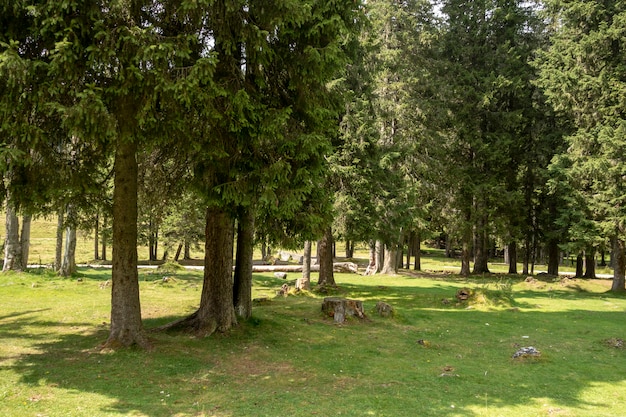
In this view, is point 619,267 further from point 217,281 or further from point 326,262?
point 217,281

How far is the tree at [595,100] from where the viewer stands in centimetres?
2098

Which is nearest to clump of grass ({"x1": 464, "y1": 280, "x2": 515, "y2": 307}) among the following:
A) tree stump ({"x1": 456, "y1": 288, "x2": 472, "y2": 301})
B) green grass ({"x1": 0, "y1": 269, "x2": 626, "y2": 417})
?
tree stump ({"x1": 456, "y1": 288, "x2": 472, "y2": 301})

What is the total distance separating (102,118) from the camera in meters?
6.58

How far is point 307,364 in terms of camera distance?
28.2 feet

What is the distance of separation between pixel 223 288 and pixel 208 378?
2.86m

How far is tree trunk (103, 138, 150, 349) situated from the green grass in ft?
1.44

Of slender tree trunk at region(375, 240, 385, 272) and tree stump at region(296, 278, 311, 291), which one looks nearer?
tree stump at region(296, 278, 311, 291)

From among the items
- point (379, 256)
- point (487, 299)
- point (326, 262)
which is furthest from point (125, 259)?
point (379, 256)

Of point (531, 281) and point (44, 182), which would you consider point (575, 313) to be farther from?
point (44, 182)

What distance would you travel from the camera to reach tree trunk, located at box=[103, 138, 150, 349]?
8.54 m

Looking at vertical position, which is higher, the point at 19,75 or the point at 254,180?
the point at 19,75

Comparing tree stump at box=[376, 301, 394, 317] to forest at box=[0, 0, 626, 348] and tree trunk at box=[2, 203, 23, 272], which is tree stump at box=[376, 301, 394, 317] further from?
tree trunk at box=[2, 203, 23, 272]

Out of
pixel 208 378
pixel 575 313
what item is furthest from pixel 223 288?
pixel 575 313

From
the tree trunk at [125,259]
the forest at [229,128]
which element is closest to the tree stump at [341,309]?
the forest at [229,128]
